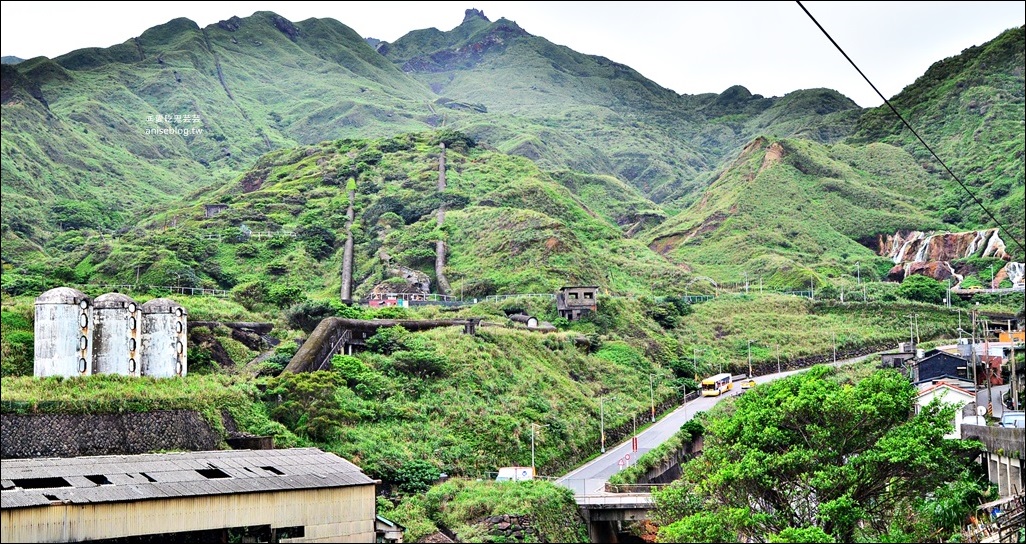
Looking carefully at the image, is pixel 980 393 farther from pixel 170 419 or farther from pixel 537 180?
pixel 537 180

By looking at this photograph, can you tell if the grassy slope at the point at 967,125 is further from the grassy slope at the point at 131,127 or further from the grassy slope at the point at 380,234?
the grassy slope at the point at 131,127

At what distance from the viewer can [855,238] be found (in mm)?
125562

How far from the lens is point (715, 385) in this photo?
69812mm

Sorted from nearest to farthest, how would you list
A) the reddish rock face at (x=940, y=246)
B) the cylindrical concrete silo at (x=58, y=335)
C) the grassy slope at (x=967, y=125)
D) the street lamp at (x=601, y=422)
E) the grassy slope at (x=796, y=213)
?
the cylindrical concrete silo at (x=58, y=335) → the street lamp at (x=601, y=422) → the reddish rock face at (x=940, y=246) → the grassy slope at (x=796, y=213) → the grassy slope at (x=967, y=125)

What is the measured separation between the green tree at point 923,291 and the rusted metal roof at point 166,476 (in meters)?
69.5

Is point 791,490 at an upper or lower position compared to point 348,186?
lower

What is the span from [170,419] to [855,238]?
321 ft

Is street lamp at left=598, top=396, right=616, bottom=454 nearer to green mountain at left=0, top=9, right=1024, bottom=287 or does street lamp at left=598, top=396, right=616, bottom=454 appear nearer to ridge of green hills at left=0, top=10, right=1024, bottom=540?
ridge of green hills at left=0, top=10, right=1024, bottom=540

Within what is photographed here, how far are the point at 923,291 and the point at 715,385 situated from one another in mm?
35400

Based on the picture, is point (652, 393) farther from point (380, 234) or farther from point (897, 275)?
point (897, 275)

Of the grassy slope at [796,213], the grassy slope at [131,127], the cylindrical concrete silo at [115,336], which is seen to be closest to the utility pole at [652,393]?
the cylindrical concrete silo at [115,336]

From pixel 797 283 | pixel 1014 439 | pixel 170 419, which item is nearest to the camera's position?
pixel 1014 439

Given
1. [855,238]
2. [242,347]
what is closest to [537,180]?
[855,238]

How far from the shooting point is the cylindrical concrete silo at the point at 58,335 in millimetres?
41062
